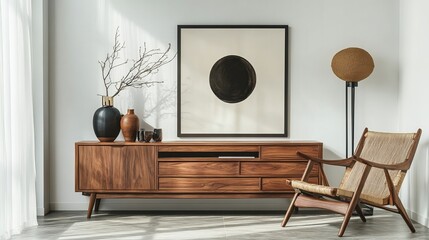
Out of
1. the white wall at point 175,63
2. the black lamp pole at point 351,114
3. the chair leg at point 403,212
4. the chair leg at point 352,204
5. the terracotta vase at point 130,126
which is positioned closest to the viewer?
the chair leg at point 352,204

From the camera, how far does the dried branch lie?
19.4 feet

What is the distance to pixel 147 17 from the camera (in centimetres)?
594

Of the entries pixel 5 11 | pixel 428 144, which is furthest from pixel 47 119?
pixel 428 144

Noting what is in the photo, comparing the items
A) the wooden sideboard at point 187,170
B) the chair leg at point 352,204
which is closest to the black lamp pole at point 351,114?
the wooden sideboard at point 187,170

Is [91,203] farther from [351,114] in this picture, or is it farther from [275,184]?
[351,114]

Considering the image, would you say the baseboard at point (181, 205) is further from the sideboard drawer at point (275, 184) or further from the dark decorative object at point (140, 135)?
the dark decorative object at point (140, 135)

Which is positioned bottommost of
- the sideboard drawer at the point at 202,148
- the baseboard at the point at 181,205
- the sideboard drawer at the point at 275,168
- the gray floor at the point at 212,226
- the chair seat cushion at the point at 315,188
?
the gray floor at the point at 212,226

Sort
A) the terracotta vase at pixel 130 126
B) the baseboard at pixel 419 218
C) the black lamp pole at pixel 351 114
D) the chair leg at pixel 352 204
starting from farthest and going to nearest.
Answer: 1. the black lamp pole at pixel 351 114
2. the terracotta vase at pixel 130 126
3. the baseboard at pixel 419 218
4. the chair leg at pixel 352 204

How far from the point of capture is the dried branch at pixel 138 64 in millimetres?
5922

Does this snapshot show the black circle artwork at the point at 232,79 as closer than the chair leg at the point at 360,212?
No

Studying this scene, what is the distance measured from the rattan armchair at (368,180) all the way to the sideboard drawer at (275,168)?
0.16 metres

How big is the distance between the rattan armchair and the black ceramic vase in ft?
5.46

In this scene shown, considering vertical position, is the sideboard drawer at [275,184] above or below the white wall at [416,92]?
below

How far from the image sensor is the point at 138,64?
5938 millimetres
